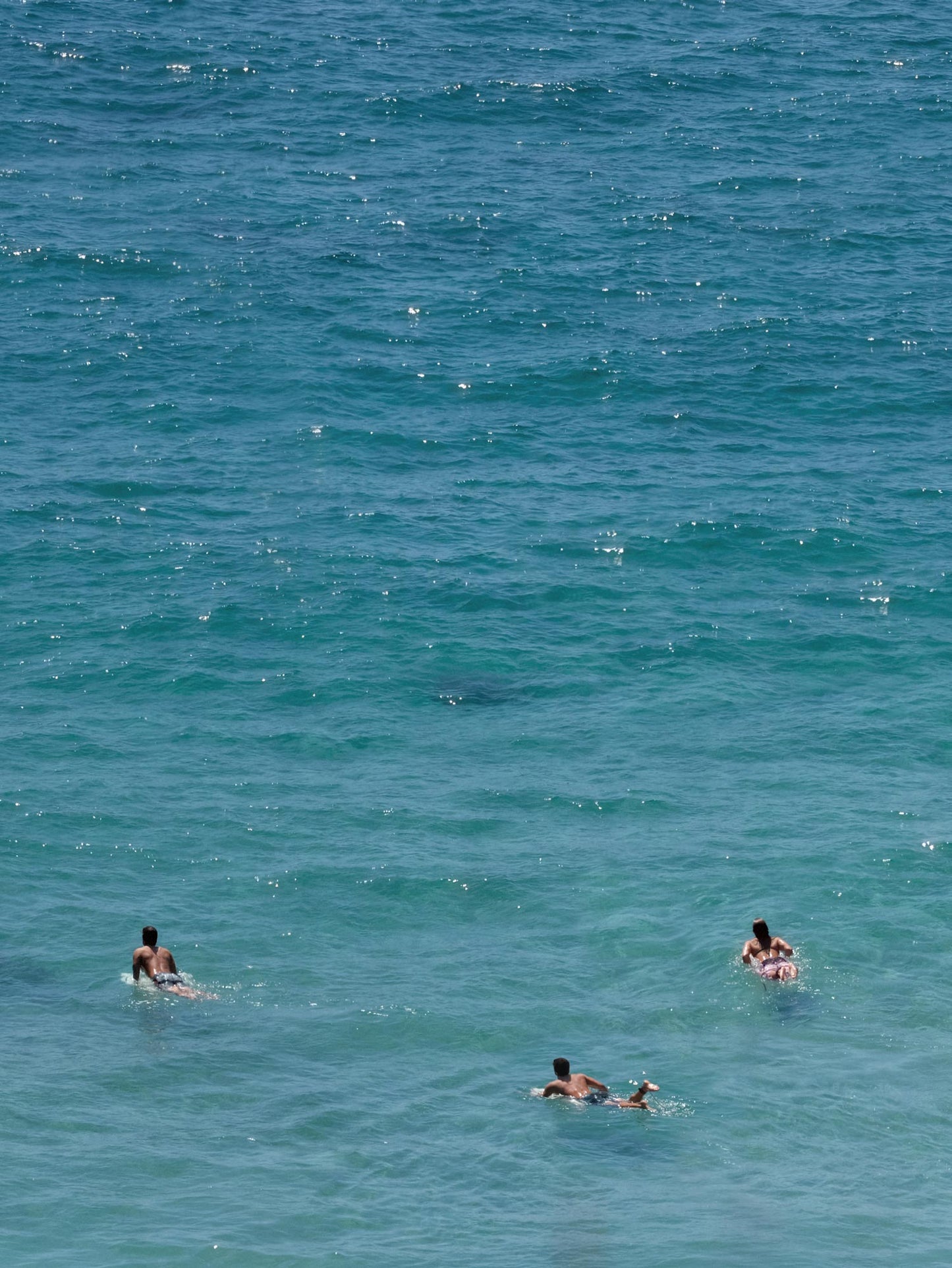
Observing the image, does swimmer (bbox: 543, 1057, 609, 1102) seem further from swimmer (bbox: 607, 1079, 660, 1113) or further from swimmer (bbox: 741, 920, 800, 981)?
swimmer (bbox: 741, 920, 800, 981)

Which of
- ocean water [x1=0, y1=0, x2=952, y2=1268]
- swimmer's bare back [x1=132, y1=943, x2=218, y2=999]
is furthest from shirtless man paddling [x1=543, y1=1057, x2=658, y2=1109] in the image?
swimmer's bare back [x1=132, y1=943, x2=218, y2=999]

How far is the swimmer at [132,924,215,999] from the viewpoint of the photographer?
31.6 metres

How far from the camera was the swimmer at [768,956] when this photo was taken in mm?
31844

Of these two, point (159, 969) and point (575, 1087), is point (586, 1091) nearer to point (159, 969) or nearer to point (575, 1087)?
point (575, 1087)

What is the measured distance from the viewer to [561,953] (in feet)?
110

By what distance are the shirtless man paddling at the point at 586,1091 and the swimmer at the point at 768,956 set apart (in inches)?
166

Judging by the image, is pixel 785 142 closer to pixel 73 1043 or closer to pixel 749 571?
pixel 749 571

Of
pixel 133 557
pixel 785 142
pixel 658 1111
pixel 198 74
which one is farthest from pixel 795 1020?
pixel 198 74

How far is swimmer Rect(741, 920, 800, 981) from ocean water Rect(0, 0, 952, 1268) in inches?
14.1

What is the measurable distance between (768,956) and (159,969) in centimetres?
1070

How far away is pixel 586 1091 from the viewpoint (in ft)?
93.3

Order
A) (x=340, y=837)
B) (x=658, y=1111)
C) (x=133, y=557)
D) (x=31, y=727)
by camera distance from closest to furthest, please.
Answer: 1. (x=658, y=1111)
2. (x=340, y=837)
3. (x=31, y=727)
4. (x=133, y=557)

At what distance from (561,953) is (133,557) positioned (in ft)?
59.9

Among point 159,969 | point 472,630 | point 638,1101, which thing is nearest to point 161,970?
point 159,969
